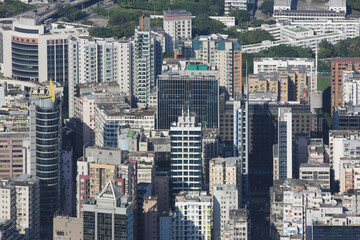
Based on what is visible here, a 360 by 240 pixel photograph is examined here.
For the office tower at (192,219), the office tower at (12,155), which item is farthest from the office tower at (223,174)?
the office tower at (12,155)

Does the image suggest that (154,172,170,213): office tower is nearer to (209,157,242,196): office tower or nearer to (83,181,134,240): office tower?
(209,157,242,196): office tower

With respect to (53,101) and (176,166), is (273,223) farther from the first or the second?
(53,101)

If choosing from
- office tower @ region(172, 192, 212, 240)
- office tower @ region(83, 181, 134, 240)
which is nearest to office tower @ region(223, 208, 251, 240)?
office tower @ region(172, 192, 212, 240)

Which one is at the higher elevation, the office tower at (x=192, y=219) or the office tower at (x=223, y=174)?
the office tower at (x=223, y=174)

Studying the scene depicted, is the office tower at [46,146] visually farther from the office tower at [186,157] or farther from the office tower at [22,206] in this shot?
the office tower at [186,157]

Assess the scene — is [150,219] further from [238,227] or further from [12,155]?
[12,155]

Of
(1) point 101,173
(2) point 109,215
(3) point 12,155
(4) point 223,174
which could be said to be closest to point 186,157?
(4) point 223,174

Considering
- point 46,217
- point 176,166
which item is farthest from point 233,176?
point 46,217
